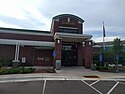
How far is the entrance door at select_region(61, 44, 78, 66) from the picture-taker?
84.3ft

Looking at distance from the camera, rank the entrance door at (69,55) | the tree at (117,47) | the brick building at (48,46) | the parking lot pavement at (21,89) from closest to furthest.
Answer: the parking lot pavement at (21,89) → the brick building at (48,46) → the entrance door at (69,55) → the tree at (117,47)

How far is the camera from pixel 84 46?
81.5 ft

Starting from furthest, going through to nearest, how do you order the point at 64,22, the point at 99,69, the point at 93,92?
1. the point at 64,22
2. the point at 99,69
3. the point at 93,92

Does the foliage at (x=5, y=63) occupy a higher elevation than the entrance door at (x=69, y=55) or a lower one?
lower

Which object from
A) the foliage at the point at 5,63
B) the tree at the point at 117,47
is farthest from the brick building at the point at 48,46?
the tree at the point at 117,47

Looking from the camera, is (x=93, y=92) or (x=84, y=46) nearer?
(x=93, y=92)

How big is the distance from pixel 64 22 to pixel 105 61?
32.4ft

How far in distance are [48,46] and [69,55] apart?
385 cm

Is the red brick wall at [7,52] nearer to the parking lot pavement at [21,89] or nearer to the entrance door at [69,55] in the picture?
the entrance door at [69,55]

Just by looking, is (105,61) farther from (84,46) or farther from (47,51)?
(47,51)

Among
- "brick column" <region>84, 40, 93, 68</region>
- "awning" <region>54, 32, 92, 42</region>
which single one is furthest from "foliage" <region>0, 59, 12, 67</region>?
"brick column" <region>84, 40, 93, 68</region>

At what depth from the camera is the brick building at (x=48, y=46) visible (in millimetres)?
25016

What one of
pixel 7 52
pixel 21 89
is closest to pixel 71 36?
pixel 7 52

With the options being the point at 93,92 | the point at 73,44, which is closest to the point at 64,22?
the point at 73,44
